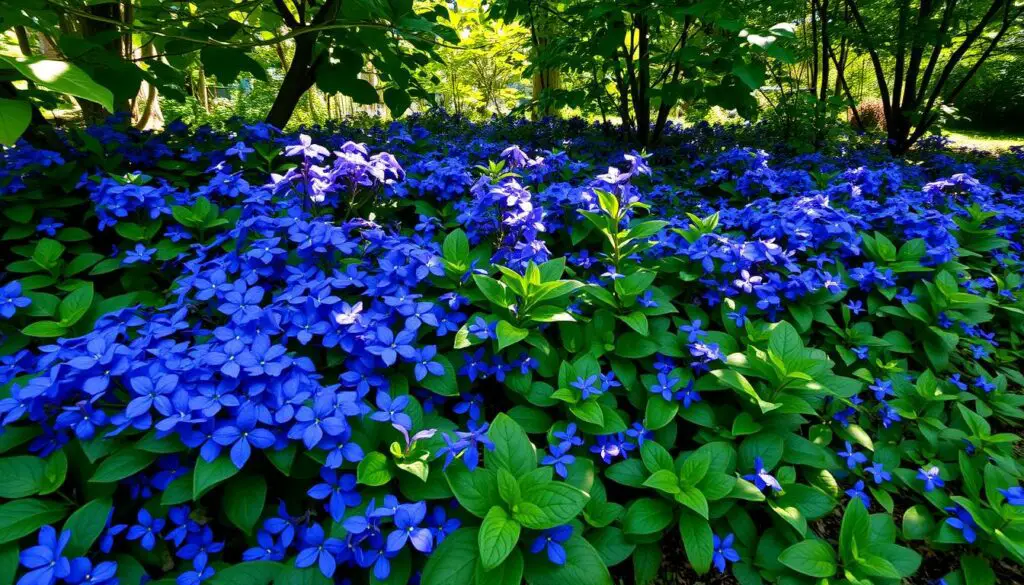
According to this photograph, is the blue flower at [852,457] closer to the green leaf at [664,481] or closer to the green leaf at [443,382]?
the green leaf at [664,481]

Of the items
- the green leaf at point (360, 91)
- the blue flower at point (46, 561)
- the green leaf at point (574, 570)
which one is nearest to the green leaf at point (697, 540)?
the green leaf at point (574, 570)

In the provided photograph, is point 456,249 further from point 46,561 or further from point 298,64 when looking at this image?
point 298,64

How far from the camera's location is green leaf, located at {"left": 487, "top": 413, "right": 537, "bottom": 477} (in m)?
1.46

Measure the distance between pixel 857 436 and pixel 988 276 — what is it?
5.94ft

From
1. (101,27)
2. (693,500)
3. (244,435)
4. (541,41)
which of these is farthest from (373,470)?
(541,41)

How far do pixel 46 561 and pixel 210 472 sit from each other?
13.1 inches

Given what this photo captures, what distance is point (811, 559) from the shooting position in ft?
4.83

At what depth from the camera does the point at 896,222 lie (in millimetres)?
2666

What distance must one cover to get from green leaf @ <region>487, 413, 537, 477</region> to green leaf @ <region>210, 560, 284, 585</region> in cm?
59

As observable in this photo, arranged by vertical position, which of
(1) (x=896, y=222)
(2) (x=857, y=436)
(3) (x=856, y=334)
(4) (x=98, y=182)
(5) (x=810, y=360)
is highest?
(4) (x=98, y=182)

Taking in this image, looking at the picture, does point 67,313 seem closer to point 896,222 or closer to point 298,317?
point 298,317

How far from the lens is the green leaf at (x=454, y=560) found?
1240 mm

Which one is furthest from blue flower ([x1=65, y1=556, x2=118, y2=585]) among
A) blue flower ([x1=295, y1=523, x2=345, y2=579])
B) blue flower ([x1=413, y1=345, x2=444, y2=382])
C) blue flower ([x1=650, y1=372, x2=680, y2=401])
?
blue flower ([x1=650, y1=372, x2=680, y2=401])

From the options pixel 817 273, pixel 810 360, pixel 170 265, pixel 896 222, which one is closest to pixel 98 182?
pixel 170 265
